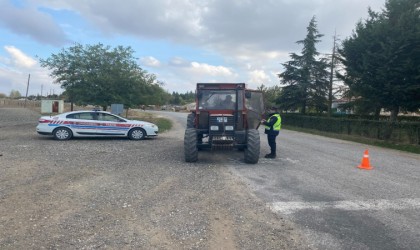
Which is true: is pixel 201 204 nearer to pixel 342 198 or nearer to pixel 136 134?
pixel 342 198

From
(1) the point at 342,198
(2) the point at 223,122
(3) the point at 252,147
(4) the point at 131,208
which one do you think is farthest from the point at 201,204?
(2) the point at 223,122

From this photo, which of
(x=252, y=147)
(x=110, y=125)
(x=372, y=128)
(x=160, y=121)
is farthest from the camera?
(x=160, y=121)

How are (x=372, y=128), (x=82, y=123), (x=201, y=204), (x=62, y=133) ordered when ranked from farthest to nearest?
(x=372, y=128), (x=82, y=123), (x=62, y=133), (x=201, y=204)

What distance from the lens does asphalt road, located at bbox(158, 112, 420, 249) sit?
5438 millimetres

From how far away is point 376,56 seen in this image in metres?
24.0

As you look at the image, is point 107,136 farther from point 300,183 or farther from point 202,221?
point 202,221

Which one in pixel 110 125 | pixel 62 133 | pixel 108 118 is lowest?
pixel 62 133

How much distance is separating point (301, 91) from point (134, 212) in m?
37.3

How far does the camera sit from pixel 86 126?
57.0 ft

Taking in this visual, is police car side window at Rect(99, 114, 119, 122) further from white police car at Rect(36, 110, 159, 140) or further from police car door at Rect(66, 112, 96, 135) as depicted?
police car door at Rect(66, 112, 96, 135)

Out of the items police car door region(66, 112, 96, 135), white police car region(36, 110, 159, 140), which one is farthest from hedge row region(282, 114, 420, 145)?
police car door region(66, 112, 96, 135)

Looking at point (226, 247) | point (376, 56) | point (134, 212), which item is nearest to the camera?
point (226, 247)

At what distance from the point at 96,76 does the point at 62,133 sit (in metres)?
10.1

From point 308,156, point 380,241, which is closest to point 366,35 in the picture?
point 308,156
